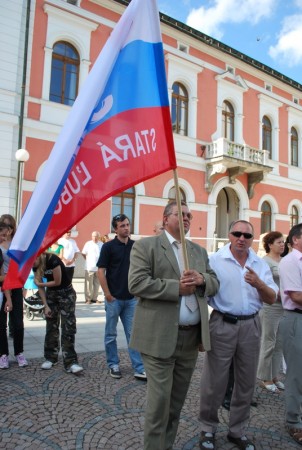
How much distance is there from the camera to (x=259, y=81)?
2114 centimetres

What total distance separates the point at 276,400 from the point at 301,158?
71.4 feet

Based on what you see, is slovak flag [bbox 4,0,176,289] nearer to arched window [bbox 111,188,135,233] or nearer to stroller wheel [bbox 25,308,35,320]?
stroller wheel [bbox 25,308,35,320]

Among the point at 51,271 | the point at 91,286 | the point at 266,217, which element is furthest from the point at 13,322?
the point at 266,217

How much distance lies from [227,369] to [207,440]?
22.5 inches

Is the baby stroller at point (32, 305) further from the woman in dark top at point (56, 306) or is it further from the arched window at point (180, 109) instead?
the arched window at point (180, 109)

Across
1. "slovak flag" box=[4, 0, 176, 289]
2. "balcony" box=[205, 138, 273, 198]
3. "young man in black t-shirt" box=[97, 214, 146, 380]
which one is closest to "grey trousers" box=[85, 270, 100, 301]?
"young man in black t-shirt" box=[97, 214, 146, 380]

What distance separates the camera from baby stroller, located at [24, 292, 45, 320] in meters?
7.34

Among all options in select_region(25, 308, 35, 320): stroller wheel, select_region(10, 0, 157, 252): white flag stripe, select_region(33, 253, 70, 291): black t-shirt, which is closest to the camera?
select_region(10, 0, 157, 252): white flag stripe

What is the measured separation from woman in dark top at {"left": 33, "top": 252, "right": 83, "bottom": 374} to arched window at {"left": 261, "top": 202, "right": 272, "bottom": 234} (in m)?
17.5

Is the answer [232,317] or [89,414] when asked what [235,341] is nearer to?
[232,317]

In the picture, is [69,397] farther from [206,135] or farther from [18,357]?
[206,135]

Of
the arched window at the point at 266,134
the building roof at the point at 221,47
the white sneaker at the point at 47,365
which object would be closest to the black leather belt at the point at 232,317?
the white sneaker at the point at 47,365

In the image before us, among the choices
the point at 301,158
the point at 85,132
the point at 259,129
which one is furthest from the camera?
the point at 301,158

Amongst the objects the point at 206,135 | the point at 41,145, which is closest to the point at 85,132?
the point at 41,145
